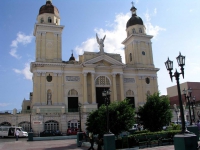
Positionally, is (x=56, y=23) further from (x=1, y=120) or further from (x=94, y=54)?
(x=1, y=120)

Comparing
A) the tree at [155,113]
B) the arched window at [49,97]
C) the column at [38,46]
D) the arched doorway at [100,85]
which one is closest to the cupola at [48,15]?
the column at [38,46]

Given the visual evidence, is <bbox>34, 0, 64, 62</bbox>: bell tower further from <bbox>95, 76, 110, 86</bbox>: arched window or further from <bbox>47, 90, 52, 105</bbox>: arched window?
<bbox>95, 76, 110, 86</bbox>: arched window

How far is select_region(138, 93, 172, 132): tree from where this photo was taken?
82.7ft

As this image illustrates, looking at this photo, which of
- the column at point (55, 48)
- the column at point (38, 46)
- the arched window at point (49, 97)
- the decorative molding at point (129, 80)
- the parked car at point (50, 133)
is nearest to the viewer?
the parked car at point (50, 133)

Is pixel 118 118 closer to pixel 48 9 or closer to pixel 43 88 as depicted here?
pixel 43 88

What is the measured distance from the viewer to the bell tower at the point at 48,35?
44.8m

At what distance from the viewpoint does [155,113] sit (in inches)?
995

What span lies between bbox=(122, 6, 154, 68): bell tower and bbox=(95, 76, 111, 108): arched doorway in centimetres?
763

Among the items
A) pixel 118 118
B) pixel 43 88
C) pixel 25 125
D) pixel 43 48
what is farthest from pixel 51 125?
pixel 118 118

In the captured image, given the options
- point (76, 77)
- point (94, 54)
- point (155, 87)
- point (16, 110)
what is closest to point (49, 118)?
point (16, 110)

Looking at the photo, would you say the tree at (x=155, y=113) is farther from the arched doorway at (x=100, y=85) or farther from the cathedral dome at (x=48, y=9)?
the cathedral dome at (x=48, y=9)

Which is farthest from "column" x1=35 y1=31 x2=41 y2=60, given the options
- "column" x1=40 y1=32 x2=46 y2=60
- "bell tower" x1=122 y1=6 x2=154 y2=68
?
"bell tower" x1=122 y1=6 x2=154 y2=68

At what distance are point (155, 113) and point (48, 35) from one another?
28.6m

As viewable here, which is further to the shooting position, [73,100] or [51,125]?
[73,100]
